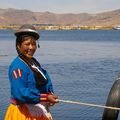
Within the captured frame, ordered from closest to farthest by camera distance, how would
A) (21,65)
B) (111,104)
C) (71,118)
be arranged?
(21,65), (111,104), (71,118)

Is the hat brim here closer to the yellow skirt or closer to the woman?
the woman

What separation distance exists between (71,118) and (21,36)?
1121 cm

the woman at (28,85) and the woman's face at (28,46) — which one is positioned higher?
the woman's face at (28,46)

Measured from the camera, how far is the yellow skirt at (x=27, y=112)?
16.7ft

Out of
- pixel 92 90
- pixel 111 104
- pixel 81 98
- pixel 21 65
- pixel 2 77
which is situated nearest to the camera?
pixel 21 65

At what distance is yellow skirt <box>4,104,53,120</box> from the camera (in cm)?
508

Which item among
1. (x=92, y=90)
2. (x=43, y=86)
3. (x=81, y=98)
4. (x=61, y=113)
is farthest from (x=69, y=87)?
(x=43, y=86)

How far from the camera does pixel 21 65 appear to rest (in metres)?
5.04

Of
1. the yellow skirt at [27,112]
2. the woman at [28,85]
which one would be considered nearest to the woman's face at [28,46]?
the woman at [28,85]

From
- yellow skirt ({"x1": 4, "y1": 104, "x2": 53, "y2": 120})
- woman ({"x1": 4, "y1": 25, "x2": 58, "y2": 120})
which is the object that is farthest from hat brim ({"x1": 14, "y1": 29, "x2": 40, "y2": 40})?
yellow skirt ({"x1": 4, "y1": 104, "x2": 53, "y2": 120})

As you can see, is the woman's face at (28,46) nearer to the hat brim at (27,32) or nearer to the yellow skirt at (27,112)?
the hat brim at (27,32)

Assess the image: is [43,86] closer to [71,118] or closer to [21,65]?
[21,65]

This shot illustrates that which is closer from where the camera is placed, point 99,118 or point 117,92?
point 117,92

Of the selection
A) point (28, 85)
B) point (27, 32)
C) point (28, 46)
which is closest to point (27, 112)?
point (28, 85)
